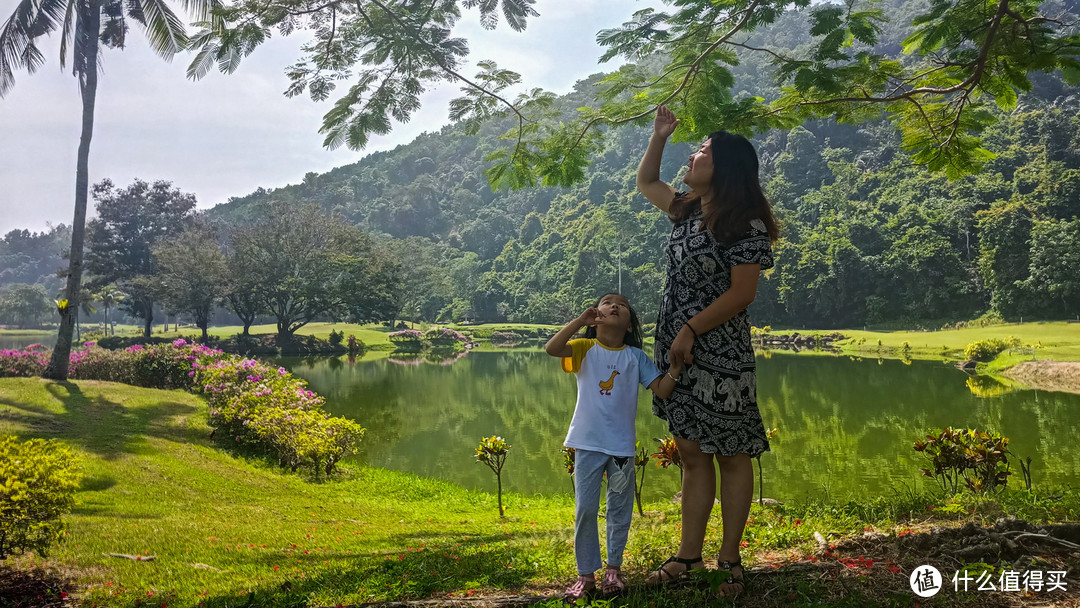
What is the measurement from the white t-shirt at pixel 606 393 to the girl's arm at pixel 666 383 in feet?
0.09

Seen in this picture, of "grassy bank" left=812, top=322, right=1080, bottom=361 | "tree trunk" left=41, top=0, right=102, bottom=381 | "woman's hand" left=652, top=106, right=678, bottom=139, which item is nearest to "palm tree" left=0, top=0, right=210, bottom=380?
"tree trunk" left=41, top=0, right=102, bottom=381

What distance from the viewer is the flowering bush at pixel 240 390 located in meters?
7.50

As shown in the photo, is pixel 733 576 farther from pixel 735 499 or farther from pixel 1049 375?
pixel 1049 375

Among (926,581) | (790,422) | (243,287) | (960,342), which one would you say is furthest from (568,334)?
(243,287)

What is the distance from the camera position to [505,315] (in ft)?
193

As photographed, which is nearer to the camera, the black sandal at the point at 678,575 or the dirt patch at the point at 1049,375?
the black sandal at the point at 678,575

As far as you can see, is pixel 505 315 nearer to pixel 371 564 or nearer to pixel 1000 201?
pixel 1000 201

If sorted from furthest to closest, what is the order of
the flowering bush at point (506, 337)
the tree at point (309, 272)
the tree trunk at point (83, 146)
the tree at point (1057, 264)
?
1. the flowering bush at point (506, 337)
2. the tree at point (309, 272)
3. the tree at point (1057, 264)
4. the tree trunk at point (83, 146)

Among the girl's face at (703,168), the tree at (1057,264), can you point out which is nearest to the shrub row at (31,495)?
the girl's face at (703,168)

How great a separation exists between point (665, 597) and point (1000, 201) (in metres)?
41.3

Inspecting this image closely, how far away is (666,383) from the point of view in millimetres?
2111

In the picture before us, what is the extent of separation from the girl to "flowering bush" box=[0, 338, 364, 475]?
6.02 meters

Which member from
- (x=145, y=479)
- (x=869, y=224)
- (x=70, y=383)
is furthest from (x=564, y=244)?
(x=145, y=479)

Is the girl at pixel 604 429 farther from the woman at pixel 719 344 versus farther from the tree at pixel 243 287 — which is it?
the tree at pixel 243 287
